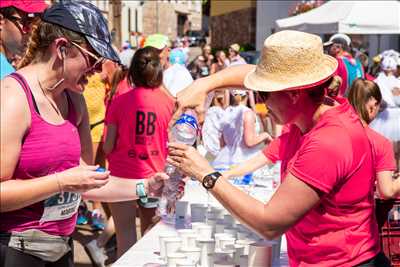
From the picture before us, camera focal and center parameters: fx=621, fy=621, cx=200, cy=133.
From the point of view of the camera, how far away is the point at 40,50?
A: 7.49 feet

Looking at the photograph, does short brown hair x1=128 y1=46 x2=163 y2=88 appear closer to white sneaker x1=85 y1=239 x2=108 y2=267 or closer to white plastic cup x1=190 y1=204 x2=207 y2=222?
white sneaker x1=85 y1=239 x2=108 y2=267

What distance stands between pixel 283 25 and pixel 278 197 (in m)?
12.4

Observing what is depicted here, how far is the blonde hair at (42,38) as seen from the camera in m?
2.22

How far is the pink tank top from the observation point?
214 centimetres

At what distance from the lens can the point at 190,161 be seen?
215 cm

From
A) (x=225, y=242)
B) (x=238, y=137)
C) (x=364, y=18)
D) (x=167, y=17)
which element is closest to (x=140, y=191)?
(x=225, y=242)

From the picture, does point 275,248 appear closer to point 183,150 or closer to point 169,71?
point 183,150

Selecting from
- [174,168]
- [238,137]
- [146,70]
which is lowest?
[238,137]

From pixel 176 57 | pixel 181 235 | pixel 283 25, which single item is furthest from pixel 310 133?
pixel 283 25

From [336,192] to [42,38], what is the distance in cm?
117

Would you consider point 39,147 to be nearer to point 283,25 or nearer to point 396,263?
point 396,263

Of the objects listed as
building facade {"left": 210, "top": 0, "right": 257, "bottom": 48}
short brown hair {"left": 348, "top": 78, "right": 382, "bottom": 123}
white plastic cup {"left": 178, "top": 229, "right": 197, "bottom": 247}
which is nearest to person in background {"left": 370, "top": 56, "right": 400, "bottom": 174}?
short brown hair {"left": 348, "top": 78, "right": 382, "bottom": 123}

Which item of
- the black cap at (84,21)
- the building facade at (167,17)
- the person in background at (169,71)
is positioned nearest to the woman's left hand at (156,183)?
the black cap at (84,21)

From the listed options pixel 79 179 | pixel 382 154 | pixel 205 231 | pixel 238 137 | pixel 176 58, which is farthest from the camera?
pixel 176 58
